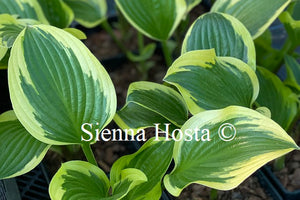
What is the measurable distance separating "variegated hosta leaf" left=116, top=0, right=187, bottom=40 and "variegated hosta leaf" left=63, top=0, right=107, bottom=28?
0.77 feet

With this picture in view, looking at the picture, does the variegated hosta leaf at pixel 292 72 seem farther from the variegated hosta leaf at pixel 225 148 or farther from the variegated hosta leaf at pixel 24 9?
the variegated hosta leaf at pixel 24 9

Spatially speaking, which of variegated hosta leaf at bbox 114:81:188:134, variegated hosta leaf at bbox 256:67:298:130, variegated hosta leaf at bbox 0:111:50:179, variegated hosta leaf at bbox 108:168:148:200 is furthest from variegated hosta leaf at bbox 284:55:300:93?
variegated hosta leaf at bbox 0:111:50:179

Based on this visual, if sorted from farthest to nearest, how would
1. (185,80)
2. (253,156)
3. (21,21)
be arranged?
(21,21), (185,80), (253,156)

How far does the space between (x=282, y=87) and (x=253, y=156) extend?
35cm

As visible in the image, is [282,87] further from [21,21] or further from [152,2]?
[21,21]

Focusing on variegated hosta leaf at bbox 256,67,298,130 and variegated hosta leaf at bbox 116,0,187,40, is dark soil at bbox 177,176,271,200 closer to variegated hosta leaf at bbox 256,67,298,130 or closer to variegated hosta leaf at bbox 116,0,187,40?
variegated hosta leaf at bbox 256,67,298,130

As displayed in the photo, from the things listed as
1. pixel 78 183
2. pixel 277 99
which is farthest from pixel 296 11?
pixel 78 183

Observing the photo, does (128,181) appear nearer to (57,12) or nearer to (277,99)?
(277,99)

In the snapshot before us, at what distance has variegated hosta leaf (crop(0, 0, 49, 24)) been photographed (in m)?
0.94

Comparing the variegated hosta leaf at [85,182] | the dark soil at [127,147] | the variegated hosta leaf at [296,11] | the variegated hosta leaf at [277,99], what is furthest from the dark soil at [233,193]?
the variegated hosta leaf at [296,11]

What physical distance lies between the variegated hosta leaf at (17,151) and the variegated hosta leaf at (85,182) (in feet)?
0.26

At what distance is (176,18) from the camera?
0.94 m

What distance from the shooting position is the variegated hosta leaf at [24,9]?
94cm

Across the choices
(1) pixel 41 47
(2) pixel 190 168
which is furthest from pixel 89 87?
(2) pixel 190 168
